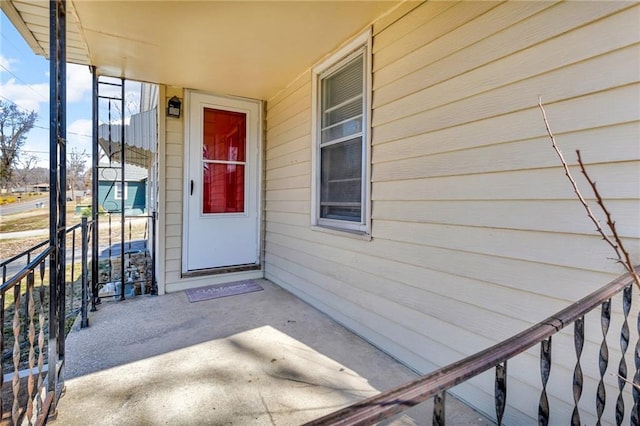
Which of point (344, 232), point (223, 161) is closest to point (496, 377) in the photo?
point (344, 232)

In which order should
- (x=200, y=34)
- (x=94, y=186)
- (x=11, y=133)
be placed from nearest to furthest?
(x=11, y=133) < (x=200, y=34) < (x=94, y=186)

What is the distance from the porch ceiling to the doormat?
239cm

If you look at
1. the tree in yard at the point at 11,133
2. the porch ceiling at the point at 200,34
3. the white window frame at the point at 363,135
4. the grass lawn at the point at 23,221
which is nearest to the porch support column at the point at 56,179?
the porch ceiling at the point at 200,34

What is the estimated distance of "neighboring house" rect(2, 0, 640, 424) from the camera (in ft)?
4.25

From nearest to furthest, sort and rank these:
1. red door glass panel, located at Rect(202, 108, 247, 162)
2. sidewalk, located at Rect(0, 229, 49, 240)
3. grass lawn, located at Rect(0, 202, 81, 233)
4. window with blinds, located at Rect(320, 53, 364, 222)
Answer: window with blinds, located at Rect(320, 53, 364, 222) → grass lawn, located at Rect(0, 202, 81, 233) → sidewalk, located at Rect(0, 229, 49, 240) → red door glass panel, located at Rect(202, 108, 247, 162)

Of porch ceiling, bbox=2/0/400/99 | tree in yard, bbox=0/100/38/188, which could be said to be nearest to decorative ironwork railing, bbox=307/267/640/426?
porch ceiling, bbox=2/0/400/99

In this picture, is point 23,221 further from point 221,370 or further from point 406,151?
point 406,151

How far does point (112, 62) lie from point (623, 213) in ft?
13.0

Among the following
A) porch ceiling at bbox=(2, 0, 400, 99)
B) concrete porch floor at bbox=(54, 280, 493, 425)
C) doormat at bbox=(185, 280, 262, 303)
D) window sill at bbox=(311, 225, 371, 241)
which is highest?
porch ceiling at bbox=(2, 0, 400, 99)

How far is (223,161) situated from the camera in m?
4.02

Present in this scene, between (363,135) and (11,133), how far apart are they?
2550 millimetres

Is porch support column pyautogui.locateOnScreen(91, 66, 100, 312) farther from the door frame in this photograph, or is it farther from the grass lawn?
the door frame

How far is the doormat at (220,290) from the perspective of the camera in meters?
3.47

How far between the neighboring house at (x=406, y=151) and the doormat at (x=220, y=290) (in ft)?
0.51
